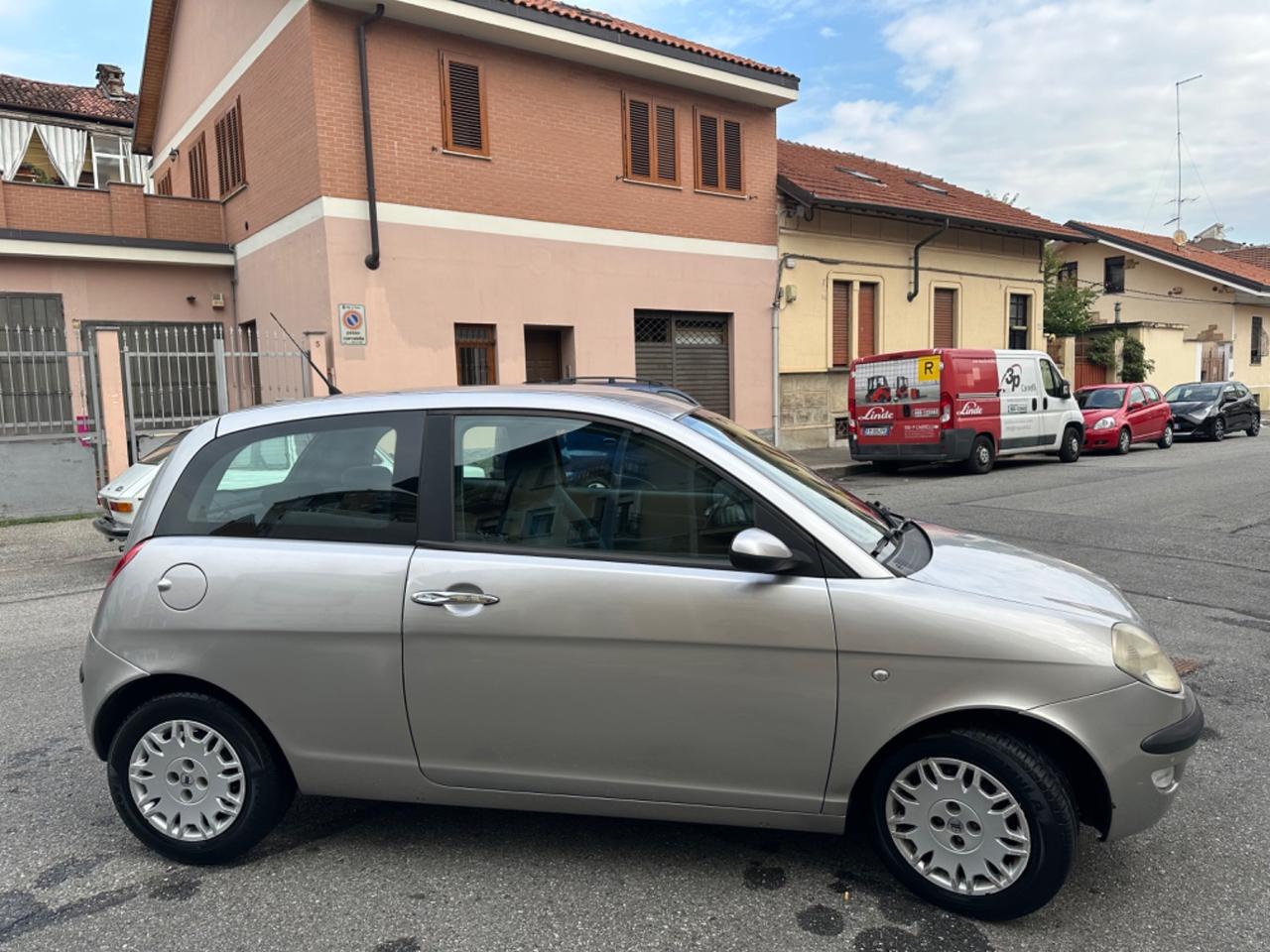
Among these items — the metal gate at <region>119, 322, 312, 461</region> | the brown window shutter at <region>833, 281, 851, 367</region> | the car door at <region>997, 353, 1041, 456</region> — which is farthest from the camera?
the brown window shutter at <region>833, 281, 851, 367</region>

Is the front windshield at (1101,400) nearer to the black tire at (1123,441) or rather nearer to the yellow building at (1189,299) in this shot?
the black tire at (1123,441)

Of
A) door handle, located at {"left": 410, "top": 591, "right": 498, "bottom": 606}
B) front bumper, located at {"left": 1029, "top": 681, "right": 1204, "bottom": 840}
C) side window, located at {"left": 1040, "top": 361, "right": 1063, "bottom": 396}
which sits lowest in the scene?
front bumper, located at {"left": 1029, "top": 681, "right": 1204, "bottom": 840}

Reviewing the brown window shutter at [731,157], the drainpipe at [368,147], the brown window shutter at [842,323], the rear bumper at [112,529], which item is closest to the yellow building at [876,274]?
the brown window shutter at [842,323]

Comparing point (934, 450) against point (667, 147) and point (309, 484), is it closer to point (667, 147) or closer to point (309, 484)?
point (667, 147)

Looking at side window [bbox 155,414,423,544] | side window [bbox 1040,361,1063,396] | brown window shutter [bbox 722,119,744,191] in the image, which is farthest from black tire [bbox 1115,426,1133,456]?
side window [bbox 155,414,423,544]

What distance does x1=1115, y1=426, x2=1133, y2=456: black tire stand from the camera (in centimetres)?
1850

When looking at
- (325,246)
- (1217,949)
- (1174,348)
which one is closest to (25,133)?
(325,246)

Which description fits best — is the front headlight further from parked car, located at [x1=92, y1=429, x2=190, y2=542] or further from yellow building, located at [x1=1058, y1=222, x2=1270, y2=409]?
yellow building, located at [x1=1058, y1=222, x2=1270, y2=409]

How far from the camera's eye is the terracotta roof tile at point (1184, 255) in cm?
3300

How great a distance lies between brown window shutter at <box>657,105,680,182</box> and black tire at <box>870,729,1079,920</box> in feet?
48.9

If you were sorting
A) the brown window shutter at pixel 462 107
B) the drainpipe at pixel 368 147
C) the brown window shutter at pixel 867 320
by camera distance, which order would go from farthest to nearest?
the brown window shutter at pixel 867 320 < the brown window shutter at pixel 462 107 < the drainpipe at pixel 368 147

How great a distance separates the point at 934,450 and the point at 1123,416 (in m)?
6.83

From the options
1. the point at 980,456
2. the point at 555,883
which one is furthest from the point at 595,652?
the point at 980,456

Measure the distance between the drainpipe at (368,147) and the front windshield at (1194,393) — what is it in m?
19.8
